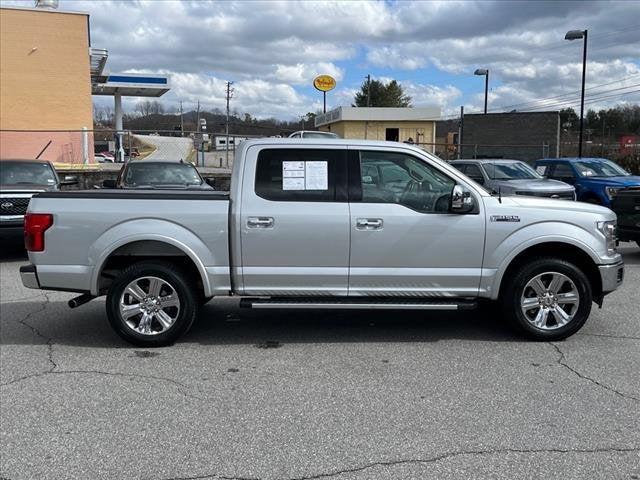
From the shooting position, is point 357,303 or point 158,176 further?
point 158,176

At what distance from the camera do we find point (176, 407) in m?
4.33

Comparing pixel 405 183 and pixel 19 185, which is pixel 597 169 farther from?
pixel 19 185

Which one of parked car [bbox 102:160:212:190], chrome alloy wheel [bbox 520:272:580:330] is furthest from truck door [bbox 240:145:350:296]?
parked car [bbox 102:160:212:190]

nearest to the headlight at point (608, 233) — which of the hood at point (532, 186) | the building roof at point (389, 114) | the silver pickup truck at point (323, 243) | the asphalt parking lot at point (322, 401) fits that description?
the silver pickup truck at point (323, 243)

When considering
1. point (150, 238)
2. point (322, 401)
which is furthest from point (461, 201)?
point (150, 238)

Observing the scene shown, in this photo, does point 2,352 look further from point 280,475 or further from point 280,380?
point 280,475

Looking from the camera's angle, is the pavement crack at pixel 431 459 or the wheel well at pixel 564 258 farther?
the wheel well at pixel 564 258

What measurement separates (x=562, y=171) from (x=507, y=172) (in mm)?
2292

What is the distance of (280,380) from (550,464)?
215 cm

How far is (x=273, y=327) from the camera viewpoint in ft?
21.1

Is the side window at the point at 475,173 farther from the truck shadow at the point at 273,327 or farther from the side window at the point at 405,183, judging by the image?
the side window at the point at 405,183

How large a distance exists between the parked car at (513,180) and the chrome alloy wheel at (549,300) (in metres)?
7.44

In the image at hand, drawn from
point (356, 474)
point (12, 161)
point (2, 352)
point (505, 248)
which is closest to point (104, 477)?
point (356, 474)

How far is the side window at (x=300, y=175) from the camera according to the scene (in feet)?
18.5
